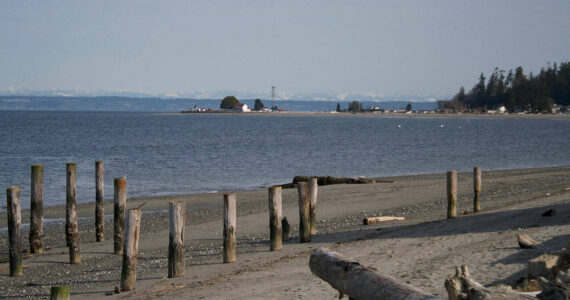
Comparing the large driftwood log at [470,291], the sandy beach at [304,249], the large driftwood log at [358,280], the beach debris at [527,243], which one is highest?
the large driftwood log at [470,291]

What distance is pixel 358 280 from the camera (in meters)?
7.24

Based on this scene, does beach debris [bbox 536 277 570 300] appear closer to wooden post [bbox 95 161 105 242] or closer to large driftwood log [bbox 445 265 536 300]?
large driftwood log [bbox 445 265 536 300]

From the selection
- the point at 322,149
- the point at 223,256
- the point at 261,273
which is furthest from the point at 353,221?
the point at 322,149

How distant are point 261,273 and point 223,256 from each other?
2099mm

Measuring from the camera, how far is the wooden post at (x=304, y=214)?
570 inches

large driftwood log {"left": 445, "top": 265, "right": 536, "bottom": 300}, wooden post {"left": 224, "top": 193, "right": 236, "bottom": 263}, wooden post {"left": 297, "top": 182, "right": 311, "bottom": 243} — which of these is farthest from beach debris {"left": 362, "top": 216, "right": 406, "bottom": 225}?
large driftwood log {"left": 445, "top": 265, "right": 536, "bottom": 300}

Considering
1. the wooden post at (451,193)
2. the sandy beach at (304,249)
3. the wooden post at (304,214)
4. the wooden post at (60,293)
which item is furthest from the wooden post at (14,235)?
the wooden post at (451,193)

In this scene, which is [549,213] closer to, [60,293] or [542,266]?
[542,266]

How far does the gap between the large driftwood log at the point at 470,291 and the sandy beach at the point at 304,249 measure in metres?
2.94

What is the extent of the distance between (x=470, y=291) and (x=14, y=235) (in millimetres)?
10983

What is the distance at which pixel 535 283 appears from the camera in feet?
25.6

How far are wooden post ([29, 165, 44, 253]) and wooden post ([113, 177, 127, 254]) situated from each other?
75.6 inches

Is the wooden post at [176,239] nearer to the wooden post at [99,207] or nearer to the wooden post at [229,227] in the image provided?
the wooden post at [229,227]

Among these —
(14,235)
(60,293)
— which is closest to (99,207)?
(14,235)
